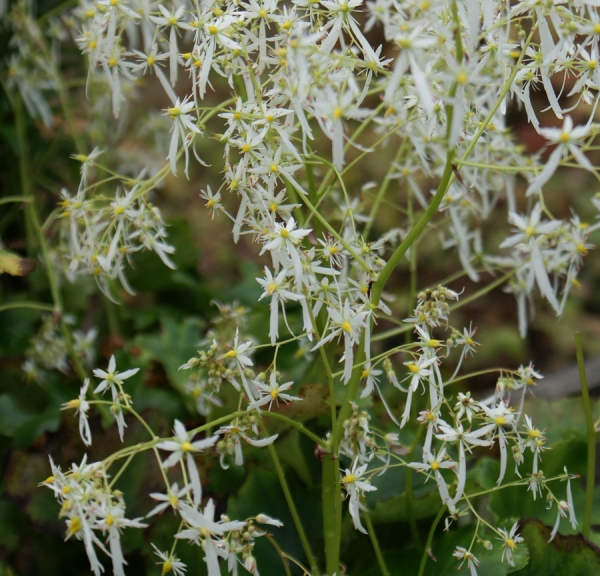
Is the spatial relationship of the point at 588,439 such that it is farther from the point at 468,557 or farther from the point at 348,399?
the point at 348,399

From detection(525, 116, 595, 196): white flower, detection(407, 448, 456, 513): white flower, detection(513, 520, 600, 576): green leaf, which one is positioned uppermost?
detection(525, 116, 595, 196): white flower

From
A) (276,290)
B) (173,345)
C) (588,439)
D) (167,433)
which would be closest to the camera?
(276,290)

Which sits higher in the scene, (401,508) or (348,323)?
(348,323)

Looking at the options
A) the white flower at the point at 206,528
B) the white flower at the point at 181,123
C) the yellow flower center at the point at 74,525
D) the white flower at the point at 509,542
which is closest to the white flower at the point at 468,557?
the white flower at the point at 509,542

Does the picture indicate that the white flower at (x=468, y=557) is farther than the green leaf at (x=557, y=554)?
No

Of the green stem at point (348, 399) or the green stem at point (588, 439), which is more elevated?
the green stem at point (348, 399)

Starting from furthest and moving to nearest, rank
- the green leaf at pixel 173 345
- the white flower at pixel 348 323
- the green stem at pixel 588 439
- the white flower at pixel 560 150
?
the green leaf at pixel 173 345 < the green stem at pixel 588 439 < the white flower at pixel 348 323 < the white flower at pixel 560 150

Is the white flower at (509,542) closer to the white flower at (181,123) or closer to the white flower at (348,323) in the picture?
the white flower at (348,323)

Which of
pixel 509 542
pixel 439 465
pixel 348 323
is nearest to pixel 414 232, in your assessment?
pixel 348 323

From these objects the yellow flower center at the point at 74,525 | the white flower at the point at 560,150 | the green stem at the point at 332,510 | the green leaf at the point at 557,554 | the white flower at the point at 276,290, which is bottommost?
the green leaf at the point at 557,554

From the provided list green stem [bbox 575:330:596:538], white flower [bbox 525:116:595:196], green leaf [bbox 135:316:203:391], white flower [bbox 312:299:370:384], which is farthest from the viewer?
green leaf [bbox 135:316:203:391]

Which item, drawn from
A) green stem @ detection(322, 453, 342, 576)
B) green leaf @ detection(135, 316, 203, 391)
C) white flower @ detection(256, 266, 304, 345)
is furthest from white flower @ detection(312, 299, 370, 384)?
green leaf @ detection(135, 316, 203, 391)

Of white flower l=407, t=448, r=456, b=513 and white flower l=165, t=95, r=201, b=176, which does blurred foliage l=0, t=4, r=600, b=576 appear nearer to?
white flower l=407, t=448, r=456, b=513
